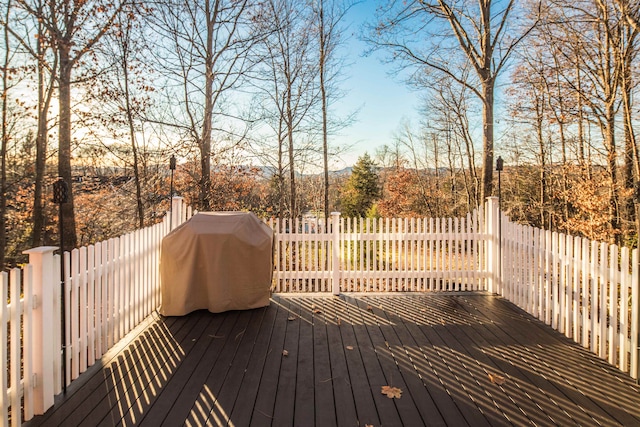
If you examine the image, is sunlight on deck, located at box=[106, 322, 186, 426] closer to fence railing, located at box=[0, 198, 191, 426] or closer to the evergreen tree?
fence railing, located at box=[0, 198, 191, 426]

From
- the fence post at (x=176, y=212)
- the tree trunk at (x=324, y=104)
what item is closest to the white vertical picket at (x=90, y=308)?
the fence post at (x=176, y=212)

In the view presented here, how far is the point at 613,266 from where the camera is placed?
2965 mm

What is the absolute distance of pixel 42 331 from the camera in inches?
90.7

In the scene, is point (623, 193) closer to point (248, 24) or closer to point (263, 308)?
point (263, 308)

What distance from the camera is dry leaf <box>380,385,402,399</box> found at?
248 cm

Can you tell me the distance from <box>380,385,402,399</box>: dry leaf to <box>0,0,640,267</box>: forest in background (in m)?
5.15

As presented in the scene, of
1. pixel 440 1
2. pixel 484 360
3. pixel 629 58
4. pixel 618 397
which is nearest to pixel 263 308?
pixel 484 360

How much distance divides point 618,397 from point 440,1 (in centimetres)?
715

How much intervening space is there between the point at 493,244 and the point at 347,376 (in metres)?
3.55

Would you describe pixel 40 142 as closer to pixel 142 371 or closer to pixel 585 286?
pixel 142 371

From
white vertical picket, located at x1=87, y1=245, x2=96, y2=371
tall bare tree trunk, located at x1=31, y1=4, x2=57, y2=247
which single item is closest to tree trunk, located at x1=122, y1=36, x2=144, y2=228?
tall bare tree trunk, located at x1=31, y1=4, x2=57, y2=247

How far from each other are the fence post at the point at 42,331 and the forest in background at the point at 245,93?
6335mm

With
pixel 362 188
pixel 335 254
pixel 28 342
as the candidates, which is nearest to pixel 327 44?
pixel 335 254

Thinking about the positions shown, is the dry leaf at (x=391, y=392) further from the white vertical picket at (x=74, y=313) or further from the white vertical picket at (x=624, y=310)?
the white vertical picket at (x=74, y=313)
